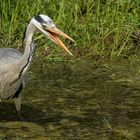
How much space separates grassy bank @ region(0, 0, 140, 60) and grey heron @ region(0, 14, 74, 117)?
6.28 feet

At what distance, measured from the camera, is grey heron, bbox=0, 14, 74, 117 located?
18.1 ft

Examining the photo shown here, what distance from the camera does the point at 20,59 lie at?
560 centimetres

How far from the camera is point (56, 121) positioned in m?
5.77

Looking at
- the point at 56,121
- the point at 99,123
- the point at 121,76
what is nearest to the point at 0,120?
the point at 56,121

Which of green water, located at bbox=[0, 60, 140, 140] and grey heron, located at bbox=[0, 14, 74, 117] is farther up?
grey heron, located at bbox=[0, 14, 74, 117]

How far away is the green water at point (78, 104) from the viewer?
5480mm

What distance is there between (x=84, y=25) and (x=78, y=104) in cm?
217

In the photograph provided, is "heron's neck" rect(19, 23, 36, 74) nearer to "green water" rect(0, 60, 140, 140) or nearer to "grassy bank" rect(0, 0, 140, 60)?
"green water" rect(0, 60, 140, 140)

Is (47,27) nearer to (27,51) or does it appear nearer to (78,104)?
(27,51)

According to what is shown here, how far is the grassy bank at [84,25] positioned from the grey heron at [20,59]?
191cm

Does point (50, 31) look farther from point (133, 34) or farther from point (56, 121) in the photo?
point (133, 34)

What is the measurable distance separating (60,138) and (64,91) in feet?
4.33

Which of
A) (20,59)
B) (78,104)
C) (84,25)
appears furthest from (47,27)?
(84,25)

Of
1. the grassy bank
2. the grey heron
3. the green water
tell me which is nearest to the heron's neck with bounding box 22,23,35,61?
the grey heron
